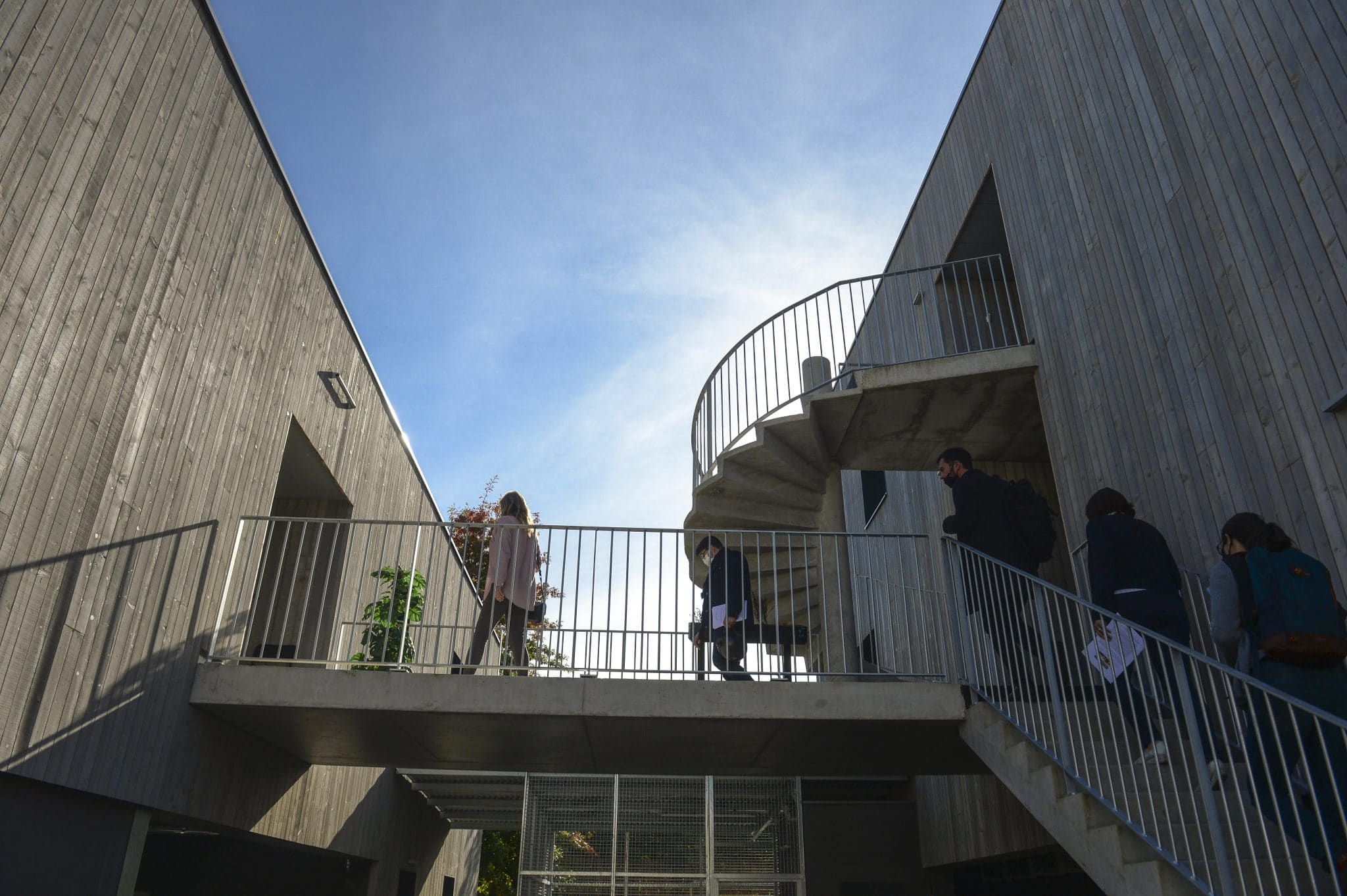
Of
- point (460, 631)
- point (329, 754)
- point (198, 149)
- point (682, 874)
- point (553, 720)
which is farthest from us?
point (460, 631)

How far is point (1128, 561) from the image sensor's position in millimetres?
4492

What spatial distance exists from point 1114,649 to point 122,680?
16.2 ft

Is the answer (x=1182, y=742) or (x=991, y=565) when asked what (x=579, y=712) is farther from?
(x=1182, y=742)

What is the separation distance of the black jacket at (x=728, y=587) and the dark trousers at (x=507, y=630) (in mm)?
1308

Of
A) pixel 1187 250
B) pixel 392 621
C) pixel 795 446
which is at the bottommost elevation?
pixel 392 621

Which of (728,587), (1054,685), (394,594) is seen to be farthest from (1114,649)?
(394,594)

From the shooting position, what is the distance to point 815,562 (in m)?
9.77

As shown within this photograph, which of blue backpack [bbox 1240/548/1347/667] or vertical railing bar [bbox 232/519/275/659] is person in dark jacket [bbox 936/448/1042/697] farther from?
vertical railing bar [bbox 232/519/275/659]

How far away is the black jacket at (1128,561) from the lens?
4.42m

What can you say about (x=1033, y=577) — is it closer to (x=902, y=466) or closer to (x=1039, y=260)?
(x=1039, y=260)

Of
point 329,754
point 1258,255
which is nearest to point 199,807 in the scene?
point 329,754

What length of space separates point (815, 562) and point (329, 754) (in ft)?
16.5

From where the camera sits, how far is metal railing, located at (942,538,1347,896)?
3043mm

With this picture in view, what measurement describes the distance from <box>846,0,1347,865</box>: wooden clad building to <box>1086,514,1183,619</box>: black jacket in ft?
1.99
